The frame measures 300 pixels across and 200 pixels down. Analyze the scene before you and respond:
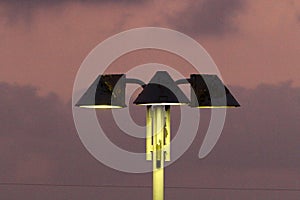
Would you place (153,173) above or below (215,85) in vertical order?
below

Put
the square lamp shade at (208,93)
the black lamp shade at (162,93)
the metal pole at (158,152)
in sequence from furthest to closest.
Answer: the square lamp shade at (208,93) < the metal pole at (158,152) < the black lamp shade at (162,93)

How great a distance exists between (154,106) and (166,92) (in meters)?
0.27

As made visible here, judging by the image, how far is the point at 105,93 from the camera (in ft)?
40.8

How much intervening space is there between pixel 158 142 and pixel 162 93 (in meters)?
0.54

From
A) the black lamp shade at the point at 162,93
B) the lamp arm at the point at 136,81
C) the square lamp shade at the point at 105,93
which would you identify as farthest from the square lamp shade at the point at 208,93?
the square lamp shade at the point at 105,93

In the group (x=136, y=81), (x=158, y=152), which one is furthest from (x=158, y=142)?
(x=136, y=81)

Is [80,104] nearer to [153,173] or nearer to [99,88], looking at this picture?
[99,88]

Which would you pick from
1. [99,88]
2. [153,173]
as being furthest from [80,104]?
[153,173]

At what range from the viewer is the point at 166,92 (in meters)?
12.2

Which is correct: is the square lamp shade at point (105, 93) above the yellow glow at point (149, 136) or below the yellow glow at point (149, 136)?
above

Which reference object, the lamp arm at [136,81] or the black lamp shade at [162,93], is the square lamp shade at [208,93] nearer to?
the black lamp shade at [162,93]

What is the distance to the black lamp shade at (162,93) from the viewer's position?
12156 millimetres

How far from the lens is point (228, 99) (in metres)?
12.5

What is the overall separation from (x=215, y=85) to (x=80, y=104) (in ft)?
4.90
